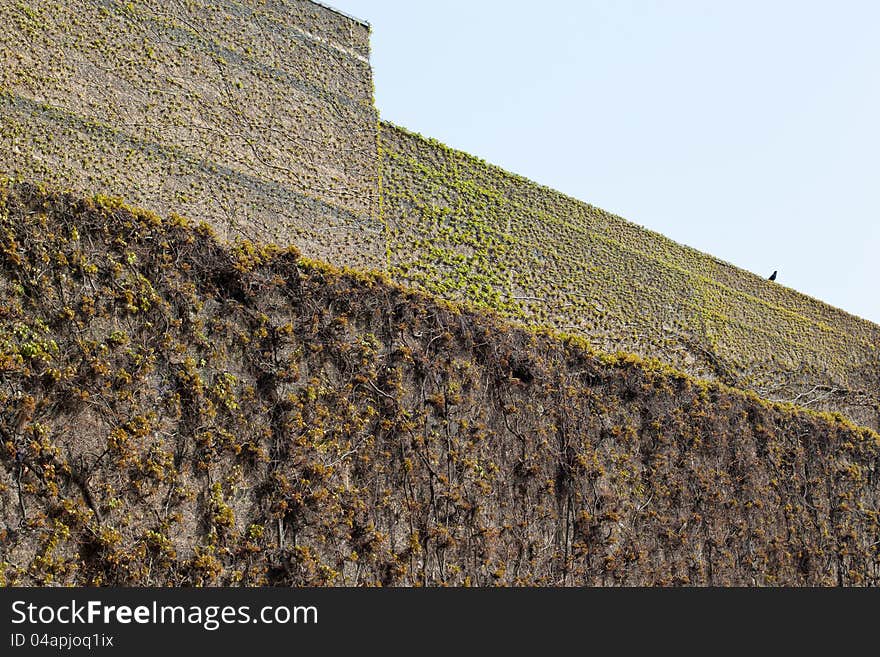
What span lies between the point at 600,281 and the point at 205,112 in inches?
356

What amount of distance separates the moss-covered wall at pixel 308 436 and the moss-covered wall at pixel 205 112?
16.0 ft

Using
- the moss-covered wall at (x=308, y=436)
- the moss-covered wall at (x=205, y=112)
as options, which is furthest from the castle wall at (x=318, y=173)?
the moss-covered wall at (x=308, y=436)

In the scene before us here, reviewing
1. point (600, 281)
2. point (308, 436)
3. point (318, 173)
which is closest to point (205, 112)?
point (318, 173)

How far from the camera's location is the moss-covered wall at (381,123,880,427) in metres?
14.6

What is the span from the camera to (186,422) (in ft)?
20.3

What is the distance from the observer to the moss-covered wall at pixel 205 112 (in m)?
10.7

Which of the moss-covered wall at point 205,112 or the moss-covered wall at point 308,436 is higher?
the moss-covered wall at point 205,112

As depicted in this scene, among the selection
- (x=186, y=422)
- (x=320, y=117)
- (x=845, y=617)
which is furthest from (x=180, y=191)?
(x=845, y=617)

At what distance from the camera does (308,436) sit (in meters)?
6.82

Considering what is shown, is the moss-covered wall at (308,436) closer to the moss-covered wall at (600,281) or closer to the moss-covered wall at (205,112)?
the moss-covered wall at (205,112)

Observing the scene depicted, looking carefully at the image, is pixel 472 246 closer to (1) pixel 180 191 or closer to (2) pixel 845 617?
(1) pixel 180 191

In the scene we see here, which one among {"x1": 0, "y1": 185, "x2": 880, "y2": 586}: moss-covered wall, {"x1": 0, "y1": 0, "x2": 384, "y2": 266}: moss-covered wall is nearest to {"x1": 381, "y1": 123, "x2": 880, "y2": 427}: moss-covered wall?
{"x1": 0, "y1": 0, "x2": 384, "y2": 266}: moss-covered wall

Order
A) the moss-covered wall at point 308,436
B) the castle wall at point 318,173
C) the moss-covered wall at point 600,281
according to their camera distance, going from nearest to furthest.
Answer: the moss-covered wall at point 308,436 < the castle wall at point 318,173 < the moss-covered wall at point 600,281

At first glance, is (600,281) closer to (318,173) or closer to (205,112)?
(318,173)
